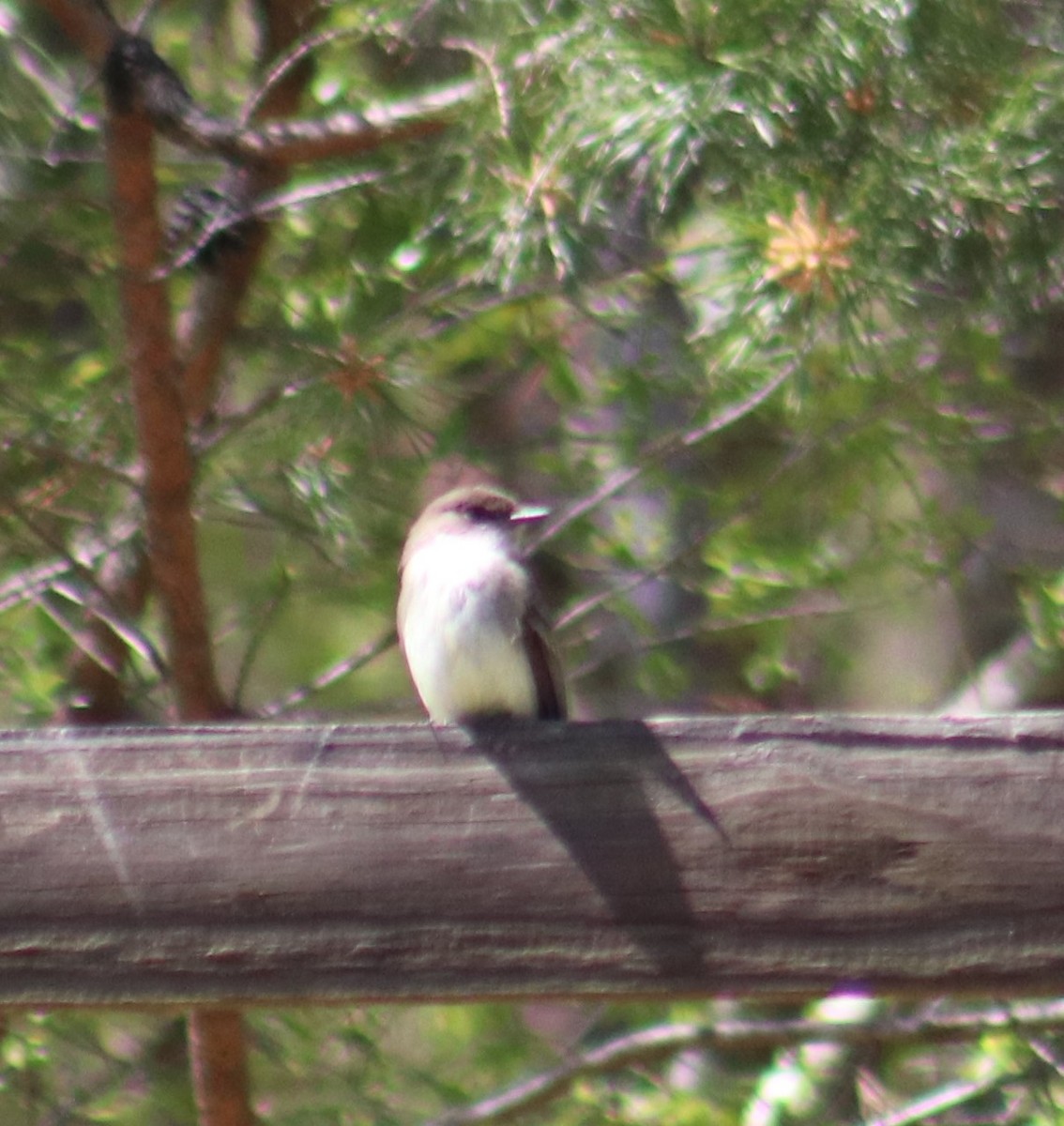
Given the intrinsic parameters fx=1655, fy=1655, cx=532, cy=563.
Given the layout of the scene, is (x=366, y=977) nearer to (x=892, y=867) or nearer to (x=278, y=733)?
(x=278, y=733)

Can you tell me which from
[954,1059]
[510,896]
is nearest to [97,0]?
[510,896]

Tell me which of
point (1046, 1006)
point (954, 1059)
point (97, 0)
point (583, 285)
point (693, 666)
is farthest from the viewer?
point (693, 666)

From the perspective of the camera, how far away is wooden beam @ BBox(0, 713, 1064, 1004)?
1.65 meters

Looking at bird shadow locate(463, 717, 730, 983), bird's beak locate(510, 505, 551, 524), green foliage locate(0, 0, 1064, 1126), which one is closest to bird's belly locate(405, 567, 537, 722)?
bird's beak locate(510, 505, 551, 524)

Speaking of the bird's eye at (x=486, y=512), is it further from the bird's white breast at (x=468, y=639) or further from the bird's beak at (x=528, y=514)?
the bird's white breast at (x=468, y=639)

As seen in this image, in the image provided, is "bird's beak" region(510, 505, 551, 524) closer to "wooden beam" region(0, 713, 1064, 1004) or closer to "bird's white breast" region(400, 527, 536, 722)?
"bird's white breast" region(400, 527, 536, 722)

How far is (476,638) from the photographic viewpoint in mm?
2783

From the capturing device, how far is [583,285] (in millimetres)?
3414

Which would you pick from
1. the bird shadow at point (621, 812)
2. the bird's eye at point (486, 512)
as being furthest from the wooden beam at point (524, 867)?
the bird's eye at point (486, 512)

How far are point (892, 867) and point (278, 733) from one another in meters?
0.65

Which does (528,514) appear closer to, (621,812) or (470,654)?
(470,654)

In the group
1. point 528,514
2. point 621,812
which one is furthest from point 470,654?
point 621,812

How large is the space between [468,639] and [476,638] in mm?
13

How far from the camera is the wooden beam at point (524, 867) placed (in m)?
1.65
